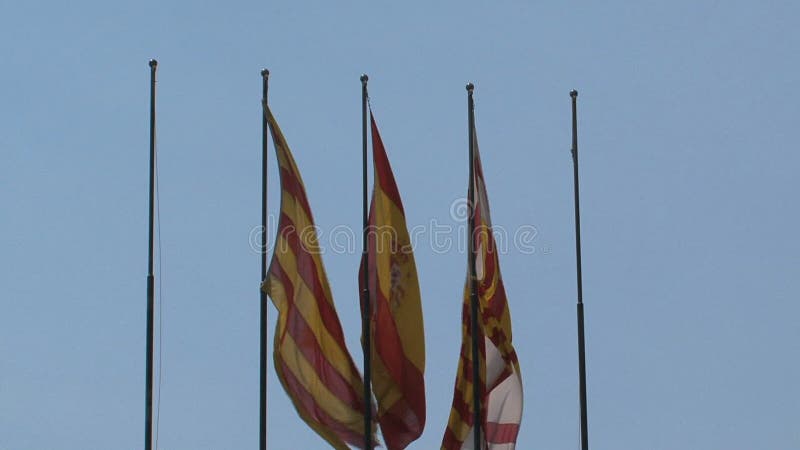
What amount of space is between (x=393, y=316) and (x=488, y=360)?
240 centimetres

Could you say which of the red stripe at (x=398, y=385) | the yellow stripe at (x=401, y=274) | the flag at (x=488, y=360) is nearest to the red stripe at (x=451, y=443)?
the flag at (x=488, y=360)

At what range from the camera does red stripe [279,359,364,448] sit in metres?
45.0

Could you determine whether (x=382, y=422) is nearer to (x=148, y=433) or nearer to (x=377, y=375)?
(x=377, y=375)

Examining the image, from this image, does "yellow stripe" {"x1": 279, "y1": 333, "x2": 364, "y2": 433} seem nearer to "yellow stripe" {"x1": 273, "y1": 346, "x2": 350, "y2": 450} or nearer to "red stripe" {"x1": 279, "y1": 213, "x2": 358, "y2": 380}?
"yellow stripe" {"x1": 273, "y1": 346, "x2": 350, "y2": 450}

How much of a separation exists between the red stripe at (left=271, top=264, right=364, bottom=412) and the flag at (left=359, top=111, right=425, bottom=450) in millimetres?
665

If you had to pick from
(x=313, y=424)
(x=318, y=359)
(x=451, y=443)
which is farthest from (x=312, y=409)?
(x=451, y=443)

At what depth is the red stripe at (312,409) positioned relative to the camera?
45000 mm

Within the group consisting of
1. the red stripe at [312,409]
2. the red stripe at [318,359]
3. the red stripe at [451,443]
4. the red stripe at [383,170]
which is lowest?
the red stripe at [451,443]

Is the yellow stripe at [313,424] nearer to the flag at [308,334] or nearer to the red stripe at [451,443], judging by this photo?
the flag at [308,334]

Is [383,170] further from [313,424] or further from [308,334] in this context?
[313,424]

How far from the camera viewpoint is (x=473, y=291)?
→ 45.3m

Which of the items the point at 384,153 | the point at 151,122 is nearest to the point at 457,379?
the point at 384,153

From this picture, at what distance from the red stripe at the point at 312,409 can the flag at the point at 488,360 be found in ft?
7.34

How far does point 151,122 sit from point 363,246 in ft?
17.2
